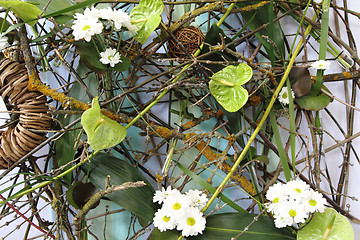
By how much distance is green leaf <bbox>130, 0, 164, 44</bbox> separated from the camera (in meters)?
0.58

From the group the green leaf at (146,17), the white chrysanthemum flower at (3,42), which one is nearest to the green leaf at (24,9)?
the white chrysanthemum flower at (3,42)

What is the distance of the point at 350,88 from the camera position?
30.0 inches

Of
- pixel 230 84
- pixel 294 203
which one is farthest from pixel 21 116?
pixel 294 203

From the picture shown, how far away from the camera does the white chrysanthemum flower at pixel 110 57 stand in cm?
59

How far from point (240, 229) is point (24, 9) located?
1.90ft

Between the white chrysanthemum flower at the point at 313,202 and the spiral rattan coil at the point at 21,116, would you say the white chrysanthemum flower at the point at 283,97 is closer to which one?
the white chrysanthemum flower at the point at 313,202

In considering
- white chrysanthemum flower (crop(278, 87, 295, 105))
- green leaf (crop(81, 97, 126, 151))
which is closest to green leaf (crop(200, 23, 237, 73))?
white chrysanthemum flower (crop(278, 87, 295, 105))

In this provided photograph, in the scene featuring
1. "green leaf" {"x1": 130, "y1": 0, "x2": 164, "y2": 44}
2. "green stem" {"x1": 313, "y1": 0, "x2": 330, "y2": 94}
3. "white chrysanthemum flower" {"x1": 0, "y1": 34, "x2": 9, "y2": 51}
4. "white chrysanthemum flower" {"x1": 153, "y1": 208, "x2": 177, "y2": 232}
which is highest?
"green stem" {"x1": 313, "y1": 0, "x2": 330, "y2": 94}

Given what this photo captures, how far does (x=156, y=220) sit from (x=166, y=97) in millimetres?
327

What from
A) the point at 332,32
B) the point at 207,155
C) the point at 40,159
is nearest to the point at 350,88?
the point at 332,32

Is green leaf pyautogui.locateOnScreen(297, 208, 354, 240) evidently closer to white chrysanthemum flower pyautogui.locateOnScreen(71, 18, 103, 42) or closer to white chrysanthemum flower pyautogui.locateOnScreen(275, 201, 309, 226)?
white chrysanthemum flower pyautogui.locateOnScreen(275, 201, 309, 226)

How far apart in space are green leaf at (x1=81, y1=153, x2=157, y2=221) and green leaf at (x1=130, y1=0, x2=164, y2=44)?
0.85ft

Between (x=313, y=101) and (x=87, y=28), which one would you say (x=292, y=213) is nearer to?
(x=313, y=101)

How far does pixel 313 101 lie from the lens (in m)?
0.69
